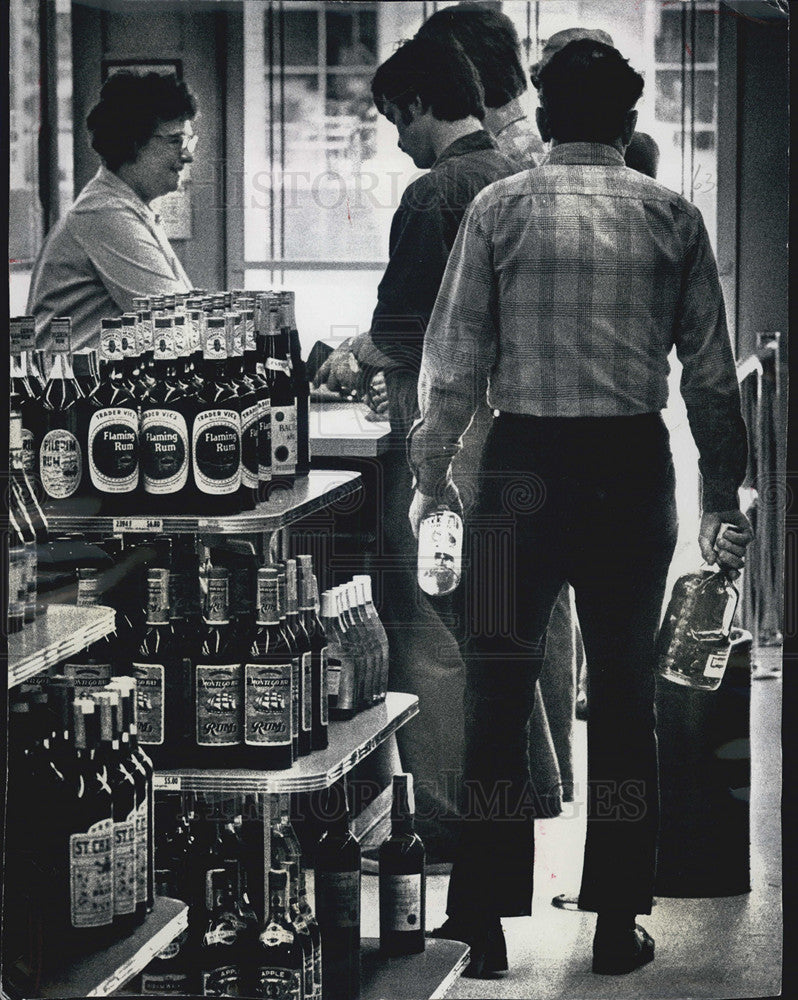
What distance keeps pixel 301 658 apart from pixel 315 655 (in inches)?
3.1

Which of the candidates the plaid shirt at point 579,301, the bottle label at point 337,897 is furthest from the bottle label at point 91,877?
the plaid shirt at point 579,301

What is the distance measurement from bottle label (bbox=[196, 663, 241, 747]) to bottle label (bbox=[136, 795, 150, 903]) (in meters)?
0.19

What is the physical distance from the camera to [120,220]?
3414 millimetres

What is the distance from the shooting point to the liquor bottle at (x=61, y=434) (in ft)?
10.7

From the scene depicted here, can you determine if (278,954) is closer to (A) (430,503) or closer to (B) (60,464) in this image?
(A) (430,503)

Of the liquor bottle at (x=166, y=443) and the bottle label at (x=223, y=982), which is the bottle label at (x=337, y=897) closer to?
the bottle label at (x=223, y=982)

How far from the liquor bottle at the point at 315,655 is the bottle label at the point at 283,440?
0.19 metres

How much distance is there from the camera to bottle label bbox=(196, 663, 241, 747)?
3.23 metres

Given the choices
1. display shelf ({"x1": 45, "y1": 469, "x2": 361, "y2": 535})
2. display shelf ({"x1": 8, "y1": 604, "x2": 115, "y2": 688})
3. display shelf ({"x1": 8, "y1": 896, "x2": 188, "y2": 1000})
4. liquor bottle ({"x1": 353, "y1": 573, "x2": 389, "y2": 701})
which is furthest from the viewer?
liquor bottle ({"x1": 353, "y1": 573, "x2": 389, "y2": 701})

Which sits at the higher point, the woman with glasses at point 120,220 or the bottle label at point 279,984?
the woman with glasses at point 120,220

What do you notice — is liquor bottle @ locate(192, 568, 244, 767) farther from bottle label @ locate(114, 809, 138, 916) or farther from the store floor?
the store floor

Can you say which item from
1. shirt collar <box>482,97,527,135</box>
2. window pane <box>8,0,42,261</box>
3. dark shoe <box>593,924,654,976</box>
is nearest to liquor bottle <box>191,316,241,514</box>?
window pane <box>8,0,42,261</box>

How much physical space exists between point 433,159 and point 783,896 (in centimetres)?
170

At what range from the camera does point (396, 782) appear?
3.43m
